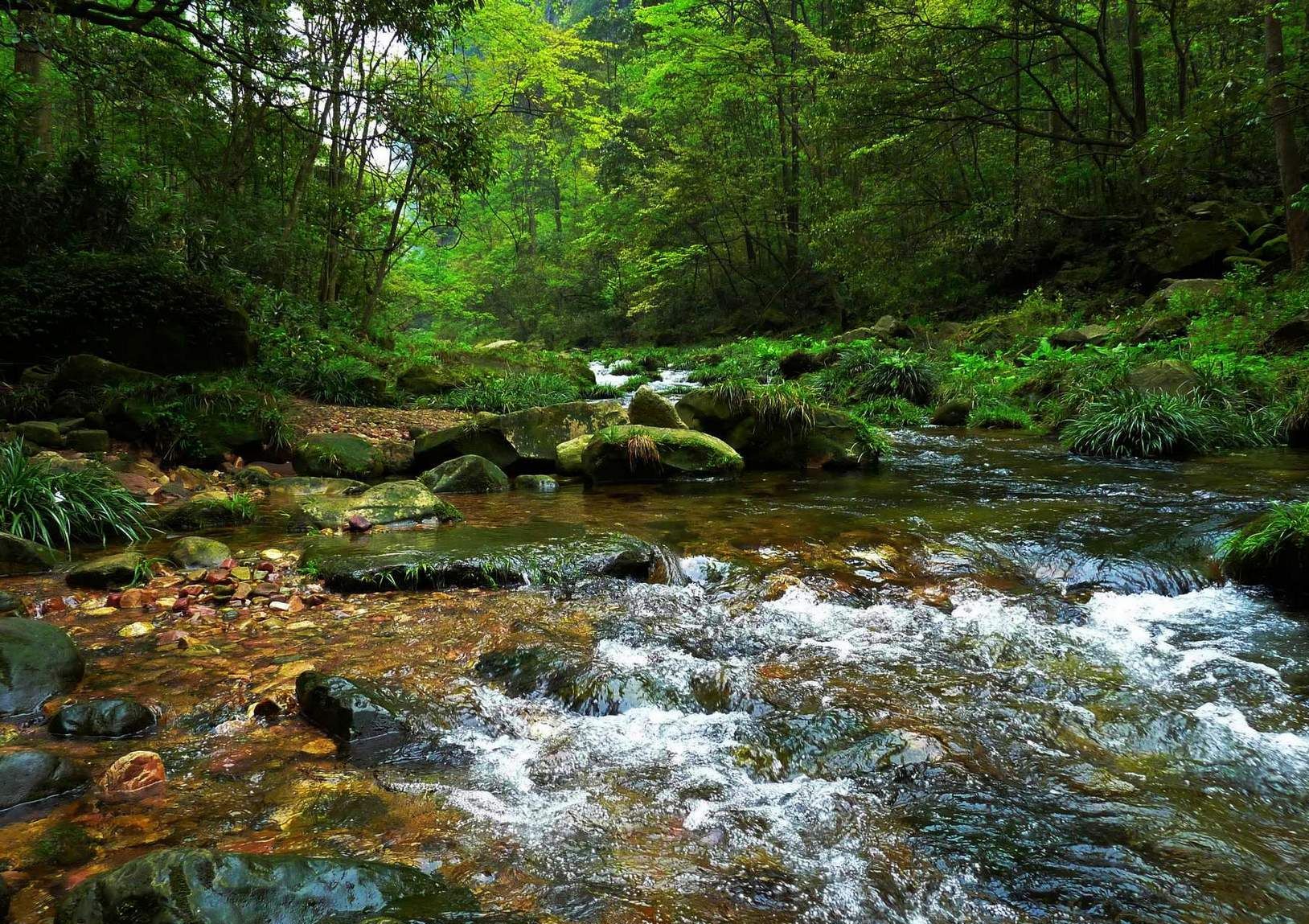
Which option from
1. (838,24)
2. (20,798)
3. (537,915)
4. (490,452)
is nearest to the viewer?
(537,915)

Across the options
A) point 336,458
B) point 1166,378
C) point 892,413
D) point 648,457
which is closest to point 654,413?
point 648,457

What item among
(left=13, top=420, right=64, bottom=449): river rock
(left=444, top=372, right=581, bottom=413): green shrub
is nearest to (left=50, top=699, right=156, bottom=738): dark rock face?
(left=13, top=420, right=64, bottom=449): river rock

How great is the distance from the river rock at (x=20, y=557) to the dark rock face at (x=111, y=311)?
5.02 meters

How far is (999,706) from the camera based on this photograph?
3078 millimetres

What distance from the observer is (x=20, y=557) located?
4.43 meters

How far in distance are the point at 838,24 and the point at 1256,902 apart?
53.3 ft

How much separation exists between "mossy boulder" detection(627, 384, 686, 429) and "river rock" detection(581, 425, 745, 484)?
2.27ft

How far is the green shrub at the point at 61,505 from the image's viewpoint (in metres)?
4.79

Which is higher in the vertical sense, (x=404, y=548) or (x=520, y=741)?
(x=404, y=548)

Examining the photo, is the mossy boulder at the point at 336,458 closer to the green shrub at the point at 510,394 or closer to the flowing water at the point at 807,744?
the green shrub at the point at 510,394

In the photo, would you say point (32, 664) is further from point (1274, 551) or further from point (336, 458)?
point (1274, 551)

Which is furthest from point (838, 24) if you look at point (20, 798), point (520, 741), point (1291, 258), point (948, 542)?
point (20, 798)

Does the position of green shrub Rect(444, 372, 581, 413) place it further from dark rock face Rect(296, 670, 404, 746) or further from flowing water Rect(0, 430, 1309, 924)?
dark rock face Rect(296, 670, 404, 746)

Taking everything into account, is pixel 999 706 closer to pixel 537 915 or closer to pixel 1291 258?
pixel 537 915
